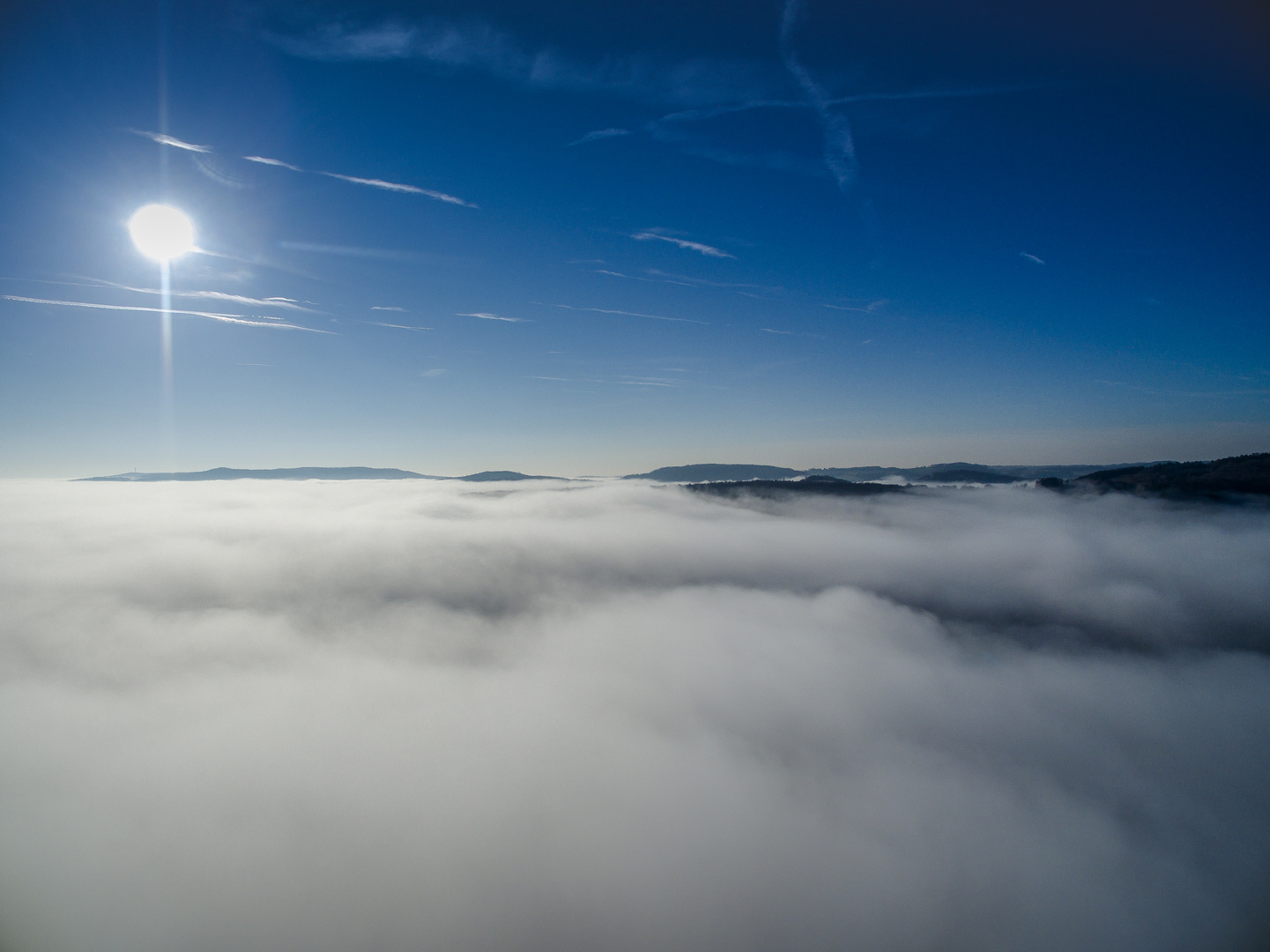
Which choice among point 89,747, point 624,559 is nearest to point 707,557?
point 624,559

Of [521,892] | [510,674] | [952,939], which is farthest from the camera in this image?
[510,674]

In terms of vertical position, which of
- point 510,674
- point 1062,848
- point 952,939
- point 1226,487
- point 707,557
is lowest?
point 952,939

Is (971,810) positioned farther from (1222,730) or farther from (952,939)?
(1222,730)

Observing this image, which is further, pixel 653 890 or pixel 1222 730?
pixel 1222 730

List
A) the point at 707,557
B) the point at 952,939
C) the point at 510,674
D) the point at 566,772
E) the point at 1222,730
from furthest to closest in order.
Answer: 1. the point at 707,557
2. the point at 510,674
3. the point at 1222,730
4. the point at 566,772
5. the point at 952,939

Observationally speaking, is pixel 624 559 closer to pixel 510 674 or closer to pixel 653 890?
pixel 510 674

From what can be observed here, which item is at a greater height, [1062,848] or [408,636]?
[408,636]

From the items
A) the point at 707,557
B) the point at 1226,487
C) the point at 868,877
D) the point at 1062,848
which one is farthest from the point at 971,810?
the point at 1226,487
